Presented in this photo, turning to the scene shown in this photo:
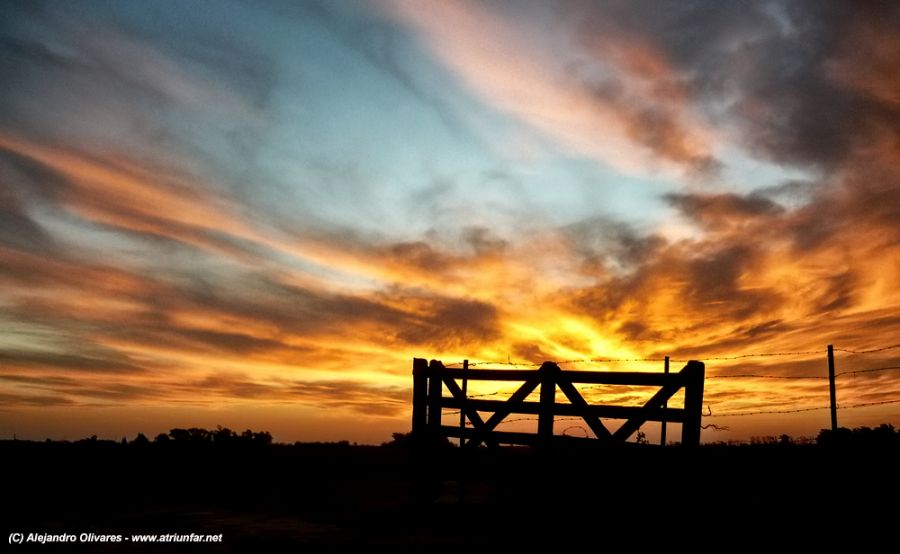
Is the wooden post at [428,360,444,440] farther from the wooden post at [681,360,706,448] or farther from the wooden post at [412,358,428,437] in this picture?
the wooden post at [681,360,706,448]

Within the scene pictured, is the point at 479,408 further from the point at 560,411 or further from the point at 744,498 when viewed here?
the point at 744,498

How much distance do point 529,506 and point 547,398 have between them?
1.98m

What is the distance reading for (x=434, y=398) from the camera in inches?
507

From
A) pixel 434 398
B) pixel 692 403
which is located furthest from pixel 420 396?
pixel 692 403

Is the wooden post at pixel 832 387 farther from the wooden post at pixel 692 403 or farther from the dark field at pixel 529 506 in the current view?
the wooden post at pixel 692 403

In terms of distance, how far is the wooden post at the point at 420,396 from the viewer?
12.9m

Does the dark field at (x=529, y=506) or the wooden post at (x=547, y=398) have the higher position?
the wooden post at (x=547, y=398)

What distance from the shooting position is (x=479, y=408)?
1209cm

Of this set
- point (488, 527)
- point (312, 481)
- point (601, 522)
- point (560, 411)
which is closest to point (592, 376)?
point (560, 411)

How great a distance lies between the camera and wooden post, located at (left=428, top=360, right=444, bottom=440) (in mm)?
12797

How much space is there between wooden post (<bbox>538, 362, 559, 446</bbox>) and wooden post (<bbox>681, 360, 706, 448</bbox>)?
229cm

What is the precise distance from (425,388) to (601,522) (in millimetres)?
4610

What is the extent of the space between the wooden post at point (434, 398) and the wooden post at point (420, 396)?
0.36 ft

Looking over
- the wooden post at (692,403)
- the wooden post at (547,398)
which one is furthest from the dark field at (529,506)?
the wooden post at (547,398)
